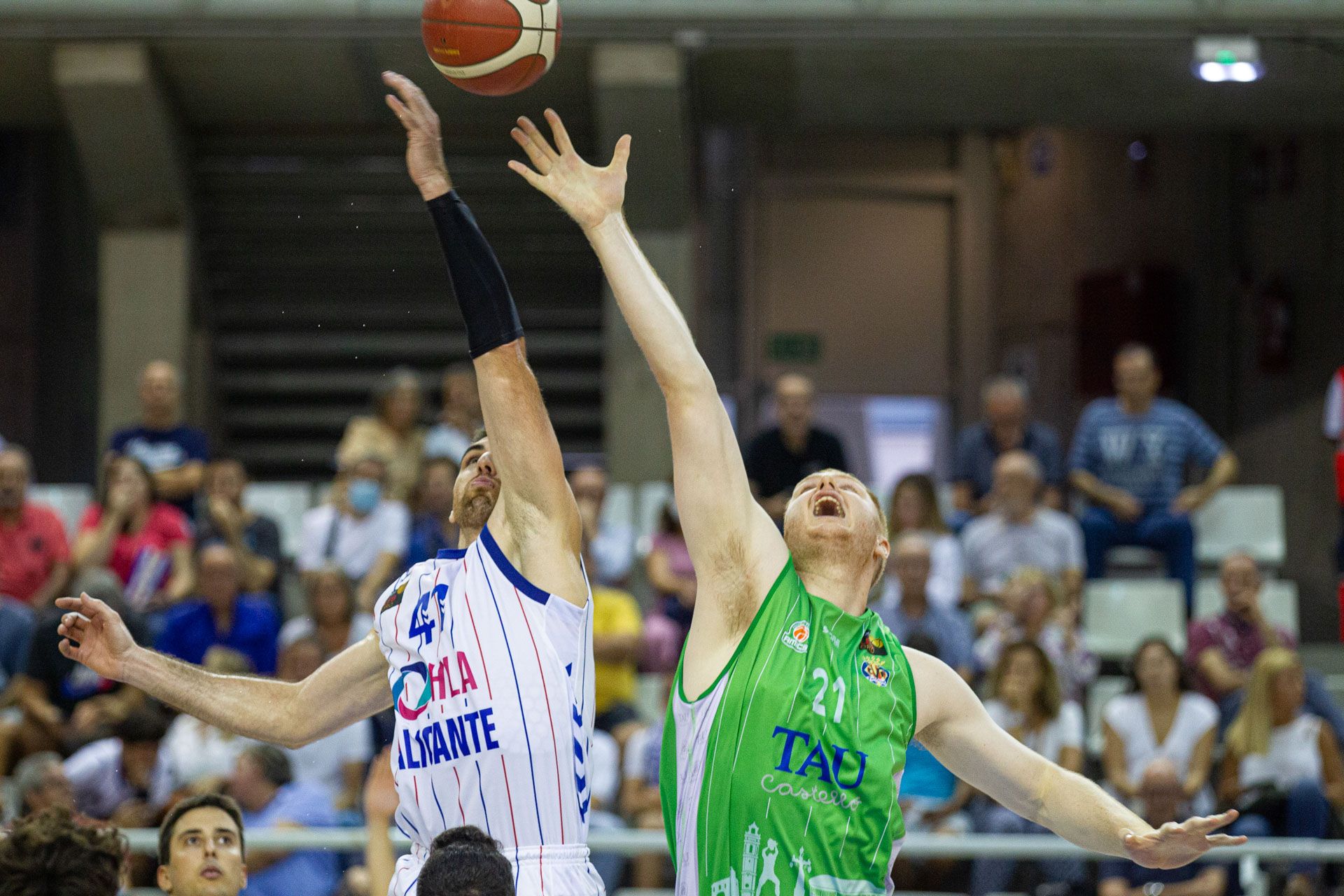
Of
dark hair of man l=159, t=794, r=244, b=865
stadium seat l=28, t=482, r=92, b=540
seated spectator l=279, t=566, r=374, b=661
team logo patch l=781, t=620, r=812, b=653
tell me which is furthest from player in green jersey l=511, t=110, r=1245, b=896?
stadium seat l=28, t=482, r=92, b=540

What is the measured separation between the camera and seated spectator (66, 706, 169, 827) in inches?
279

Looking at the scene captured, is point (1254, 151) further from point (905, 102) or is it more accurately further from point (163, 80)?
point (163, 80)

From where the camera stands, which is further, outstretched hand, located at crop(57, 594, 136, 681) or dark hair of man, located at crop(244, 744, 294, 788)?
dark hair of man, located at crop(244, 744, 294, 788)

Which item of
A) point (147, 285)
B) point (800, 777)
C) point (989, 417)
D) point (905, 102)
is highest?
point (905, 102)

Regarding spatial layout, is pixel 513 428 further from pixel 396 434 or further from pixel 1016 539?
pixel 396 434

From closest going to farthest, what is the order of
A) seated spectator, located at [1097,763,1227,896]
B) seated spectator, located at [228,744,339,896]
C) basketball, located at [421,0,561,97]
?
basketball, located at [421,0,561,97] → seated spectator, located at [228,744,339,896] → seated spectator, located at [1097,763,1227,896]

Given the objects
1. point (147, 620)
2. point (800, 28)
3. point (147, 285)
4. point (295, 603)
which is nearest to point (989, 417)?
point (800, 28)

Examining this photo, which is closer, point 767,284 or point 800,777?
point 800,777

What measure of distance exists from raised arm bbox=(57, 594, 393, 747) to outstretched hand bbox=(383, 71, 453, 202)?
1.03 m

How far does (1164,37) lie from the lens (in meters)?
9.87

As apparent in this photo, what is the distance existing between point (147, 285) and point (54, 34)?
5.70 feet

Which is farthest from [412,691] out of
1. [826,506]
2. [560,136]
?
[560,136]

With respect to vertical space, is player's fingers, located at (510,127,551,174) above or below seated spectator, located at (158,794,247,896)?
above

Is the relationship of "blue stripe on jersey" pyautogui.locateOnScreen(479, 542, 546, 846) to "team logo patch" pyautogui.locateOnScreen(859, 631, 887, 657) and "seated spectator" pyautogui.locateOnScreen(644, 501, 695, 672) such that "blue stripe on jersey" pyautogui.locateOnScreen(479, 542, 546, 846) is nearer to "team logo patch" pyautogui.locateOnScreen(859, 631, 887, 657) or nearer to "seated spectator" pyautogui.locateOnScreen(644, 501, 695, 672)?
"team logo patch" pyautogui.locateOnScreen(859, 631, 887, 657)
